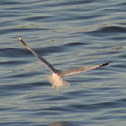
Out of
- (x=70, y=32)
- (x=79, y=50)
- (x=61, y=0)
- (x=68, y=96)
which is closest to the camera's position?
(x=68, y=96)

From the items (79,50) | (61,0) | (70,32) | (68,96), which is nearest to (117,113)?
(68,96)

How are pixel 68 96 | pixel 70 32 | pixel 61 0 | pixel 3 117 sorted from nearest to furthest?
pixel 3 117
pixel 68 96
pixel 70 32
pixel 61 0

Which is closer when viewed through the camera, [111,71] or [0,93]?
[0,93]

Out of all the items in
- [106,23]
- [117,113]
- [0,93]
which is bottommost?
[117,113]

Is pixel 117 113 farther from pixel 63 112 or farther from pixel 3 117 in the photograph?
pixel 3 117

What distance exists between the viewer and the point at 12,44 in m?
12.6

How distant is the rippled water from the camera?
939 centimetres

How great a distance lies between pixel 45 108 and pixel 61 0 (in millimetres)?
5945

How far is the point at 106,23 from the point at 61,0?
1773mm

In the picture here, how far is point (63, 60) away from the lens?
461 inches

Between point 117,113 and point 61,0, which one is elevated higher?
point 61,0

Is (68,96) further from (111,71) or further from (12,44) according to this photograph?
(12,44)

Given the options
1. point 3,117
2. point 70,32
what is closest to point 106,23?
point 70,32

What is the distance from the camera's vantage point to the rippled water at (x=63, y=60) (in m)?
9.39
